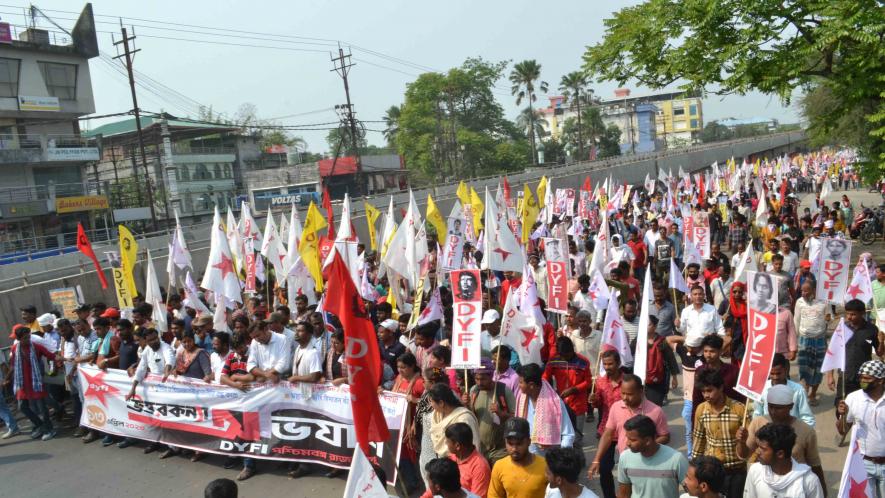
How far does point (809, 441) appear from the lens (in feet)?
14.7

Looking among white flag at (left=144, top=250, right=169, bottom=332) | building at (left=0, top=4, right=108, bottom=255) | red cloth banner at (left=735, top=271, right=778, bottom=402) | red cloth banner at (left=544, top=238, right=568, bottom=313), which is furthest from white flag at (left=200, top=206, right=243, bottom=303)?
building at (left=0, top=4, right=108, bottom=255)

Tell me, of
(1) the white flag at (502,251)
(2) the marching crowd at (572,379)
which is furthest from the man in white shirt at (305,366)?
(1) the white flag at (502,251)

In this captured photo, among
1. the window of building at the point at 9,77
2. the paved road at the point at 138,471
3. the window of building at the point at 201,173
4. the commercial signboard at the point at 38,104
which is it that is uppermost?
the window of building at the point at 9,77

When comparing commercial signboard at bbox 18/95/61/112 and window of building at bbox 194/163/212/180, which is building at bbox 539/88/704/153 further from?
commercial signboard at bbox 18/95/61/112

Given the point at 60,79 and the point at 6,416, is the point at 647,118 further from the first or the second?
the point at 6,416

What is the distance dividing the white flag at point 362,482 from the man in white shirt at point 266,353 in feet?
13.4

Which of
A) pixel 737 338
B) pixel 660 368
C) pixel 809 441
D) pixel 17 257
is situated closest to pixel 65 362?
pixel 660 368

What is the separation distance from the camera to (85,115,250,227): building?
4828 cm

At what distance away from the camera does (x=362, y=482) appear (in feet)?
12.8

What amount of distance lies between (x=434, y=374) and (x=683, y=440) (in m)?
3.04

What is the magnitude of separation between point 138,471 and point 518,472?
224 inches

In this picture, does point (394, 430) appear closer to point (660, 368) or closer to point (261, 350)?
point (261, 350)

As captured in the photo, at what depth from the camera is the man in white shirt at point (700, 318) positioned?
24.8 feet

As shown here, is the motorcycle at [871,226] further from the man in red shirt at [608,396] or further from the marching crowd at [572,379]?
the man in red shirt at [608,396]
